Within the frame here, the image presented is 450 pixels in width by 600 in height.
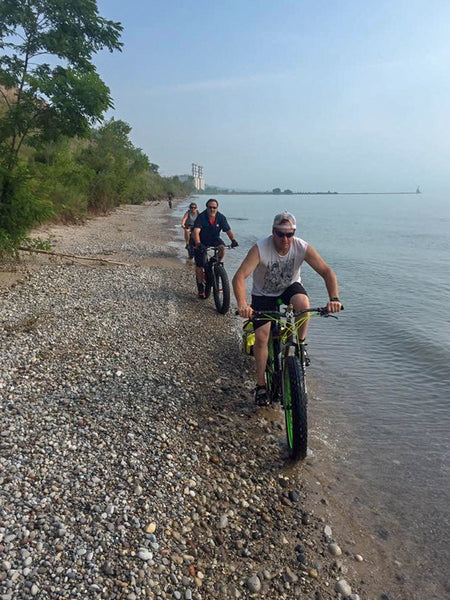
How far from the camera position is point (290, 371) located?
4.28m

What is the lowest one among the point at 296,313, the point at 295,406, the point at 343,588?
the point at 343,588

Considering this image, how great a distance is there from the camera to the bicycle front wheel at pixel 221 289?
9.52 m

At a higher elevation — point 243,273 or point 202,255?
point 243,273

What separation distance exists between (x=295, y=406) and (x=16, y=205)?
8050 millimetres

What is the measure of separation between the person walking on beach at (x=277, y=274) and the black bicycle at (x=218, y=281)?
14.8 ft

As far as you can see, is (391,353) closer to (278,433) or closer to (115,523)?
(278,433)

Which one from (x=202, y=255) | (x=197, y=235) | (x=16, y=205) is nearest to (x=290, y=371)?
(x=202, y=255)

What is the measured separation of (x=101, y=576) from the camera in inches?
106

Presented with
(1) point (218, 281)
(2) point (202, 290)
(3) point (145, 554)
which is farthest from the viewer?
(2) point (202, 290)

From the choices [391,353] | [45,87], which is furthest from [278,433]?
[45,87]

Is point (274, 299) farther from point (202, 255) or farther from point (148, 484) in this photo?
point (202, 255)

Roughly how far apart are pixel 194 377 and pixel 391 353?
4552 millimetres

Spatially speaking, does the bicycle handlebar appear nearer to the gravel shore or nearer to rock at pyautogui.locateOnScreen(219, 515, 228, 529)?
the gravel shore

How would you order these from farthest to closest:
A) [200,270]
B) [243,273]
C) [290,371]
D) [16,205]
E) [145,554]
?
[200,270]
[16,205]
[243,273]
[290,371]
[145,554]
